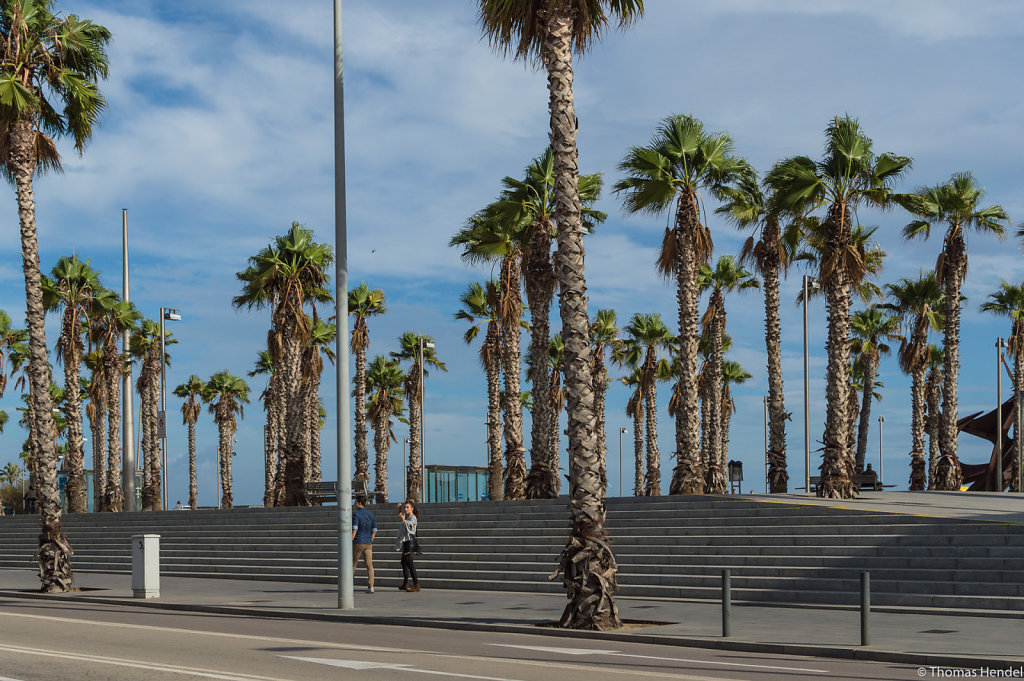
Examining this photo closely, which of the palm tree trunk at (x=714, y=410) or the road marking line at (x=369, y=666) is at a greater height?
the palm tree trunk at (x=714, y=410)

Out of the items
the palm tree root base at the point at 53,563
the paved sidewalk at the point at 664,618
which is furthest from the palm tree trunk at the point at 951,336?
the palm tree root base at the point at 53,563

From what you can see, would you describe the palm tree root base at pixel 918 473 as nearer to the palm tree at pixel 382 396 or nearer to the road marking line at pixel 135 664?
the palm tree at pixel 382 396

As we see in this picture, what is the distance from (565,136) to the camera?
16.5m

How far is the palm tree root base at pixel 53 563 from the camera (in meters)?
22.7

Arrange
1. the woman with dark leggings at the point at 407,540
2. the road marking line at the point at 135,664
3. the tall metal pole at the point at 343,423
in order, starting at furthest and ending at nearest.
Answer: the woman with dark leggings at the point at 407,540 < the tall metal pole at the point at 343,423 < the road marking line at the point at 135,664

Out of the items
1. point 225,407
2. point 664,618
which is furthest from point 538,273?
point 225,407

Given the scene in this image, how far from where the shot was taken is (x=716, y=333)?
123ft

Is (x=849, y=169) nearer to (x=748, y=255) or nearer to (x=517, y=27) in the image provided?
(x=748, y=255)

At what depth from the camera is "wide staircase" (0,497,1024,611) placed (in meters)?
18.1

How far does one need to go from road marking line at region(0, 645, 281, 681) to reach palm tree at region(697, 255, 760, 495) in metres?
26.0

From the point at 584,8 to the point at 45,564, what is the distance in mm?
16337

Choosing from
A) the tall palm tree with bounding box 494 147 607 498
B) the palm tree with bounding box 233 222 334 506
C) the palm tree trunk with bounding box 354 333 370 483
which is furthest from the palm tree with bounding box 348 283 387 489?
the tall palm tree with bounding box 494 147 607 498

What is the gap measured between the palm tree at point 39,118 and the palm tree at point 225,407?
2126 inches

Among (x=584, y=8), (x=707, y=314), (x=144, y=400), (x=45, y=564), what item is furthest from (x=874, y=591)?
(x=144, y=400)
